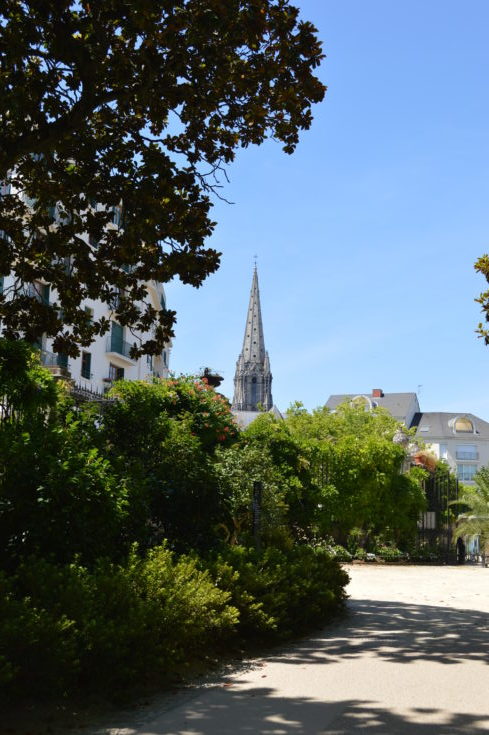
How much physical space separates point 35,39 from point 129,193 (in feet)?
6.28

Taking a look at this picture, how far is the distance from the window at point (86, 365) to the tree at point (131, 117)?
85.1 ft

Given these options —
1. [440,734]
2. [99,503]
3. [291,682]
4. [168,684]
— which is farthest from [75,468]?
[440,734]

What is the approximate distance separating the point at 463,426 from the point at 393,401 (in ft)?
27.7

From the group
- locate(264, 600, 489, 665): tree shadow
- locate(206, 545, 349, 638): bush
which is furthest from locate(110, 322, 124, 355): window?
locate(206, 545, 349, 638): bush

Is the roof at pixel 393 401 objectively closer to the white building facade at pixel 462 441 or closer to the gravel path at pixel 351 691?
the white building facade at pixel 462 441

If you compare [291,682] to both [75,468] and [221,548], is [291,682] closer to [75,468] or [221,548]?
[75,468]

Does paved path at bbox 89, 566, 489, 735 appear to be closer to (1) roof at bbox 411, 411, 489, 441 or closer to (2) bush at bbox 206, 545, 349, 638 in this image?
(2) bush at bbox 206, 545, 349, 638

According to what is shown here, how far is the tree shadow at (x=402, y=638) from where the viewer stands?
8617 mm

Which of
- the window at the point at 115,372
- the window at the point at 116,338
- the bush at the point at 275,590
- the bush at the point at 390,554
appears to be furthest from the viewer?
the window at the point at 115,372

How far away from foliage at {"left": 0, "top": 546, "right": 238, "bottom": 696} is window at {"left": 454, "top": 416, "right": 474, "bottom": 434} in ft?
282

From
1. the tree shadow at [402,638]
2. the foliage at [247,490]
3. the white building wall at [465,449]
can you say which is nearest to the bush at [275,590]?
the tree shadow at [402,638]

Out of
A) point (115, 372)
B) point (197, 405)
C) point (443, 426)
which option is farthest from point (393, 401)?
point (197, 405)

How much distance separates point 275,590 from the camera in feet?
32.3

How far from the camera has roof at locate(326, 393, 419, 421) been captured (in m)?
91.8
